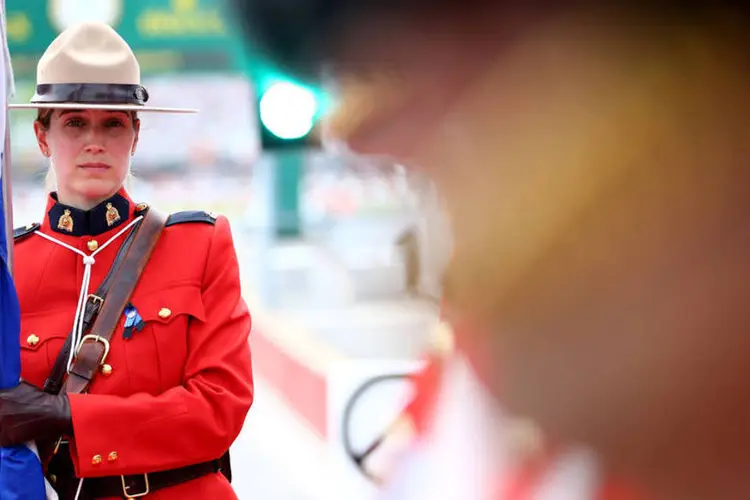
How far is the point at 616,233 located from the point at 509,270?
7 cm

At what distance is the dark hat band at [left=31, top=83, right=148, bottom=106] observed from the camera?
1381 millimetres

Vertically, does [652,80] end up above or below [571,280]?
above

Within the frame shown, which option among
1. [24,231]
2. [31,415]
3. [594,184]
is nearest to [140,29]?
[24,231]

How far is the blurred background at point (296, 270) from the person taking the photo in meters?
0.71

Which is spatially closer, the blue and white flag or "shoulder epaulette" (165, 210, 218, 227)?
the blue and white flag

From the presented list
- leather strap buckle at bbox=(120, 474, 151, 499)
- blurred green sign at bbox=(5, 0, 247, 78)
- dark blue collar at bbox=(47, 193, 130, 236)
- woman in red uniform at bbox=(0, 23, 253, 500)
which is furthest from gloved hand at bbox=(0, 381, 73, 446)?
blurred green sign at bbox=(5, 0, 247, 78)

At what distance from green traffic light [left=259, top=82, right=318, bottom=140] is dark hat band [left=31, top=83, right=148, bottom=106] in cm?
37

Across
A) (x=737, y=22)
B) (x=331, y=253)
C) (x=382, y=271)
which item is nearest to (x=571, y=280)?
(x=737, y=22)

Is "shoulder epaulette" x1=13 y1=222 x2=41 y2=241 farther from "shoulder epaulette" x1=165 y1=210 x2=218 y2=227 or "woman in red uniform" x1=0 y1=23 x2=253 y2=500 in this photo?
"shoulder epaulette" x1=165 y1=210 x2=218 y2=227

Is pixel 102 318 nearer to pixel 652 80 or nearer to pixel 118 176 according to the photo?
pixel 118 176

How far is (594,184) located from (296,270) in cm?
1061

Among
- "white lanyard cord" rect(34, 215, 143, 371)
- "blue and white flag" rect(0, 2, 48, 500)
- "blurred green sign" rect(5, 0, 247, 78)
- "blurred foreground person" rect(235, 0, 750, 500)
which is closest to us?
"blurred foreground person" rect(235, 0, 750, 500)

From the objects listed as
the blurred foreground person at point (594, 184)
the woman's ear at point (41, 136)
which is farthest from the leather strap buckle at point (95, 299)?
the blurred foreground person at point (594, 184)

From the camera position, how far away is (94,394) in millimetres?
1324
